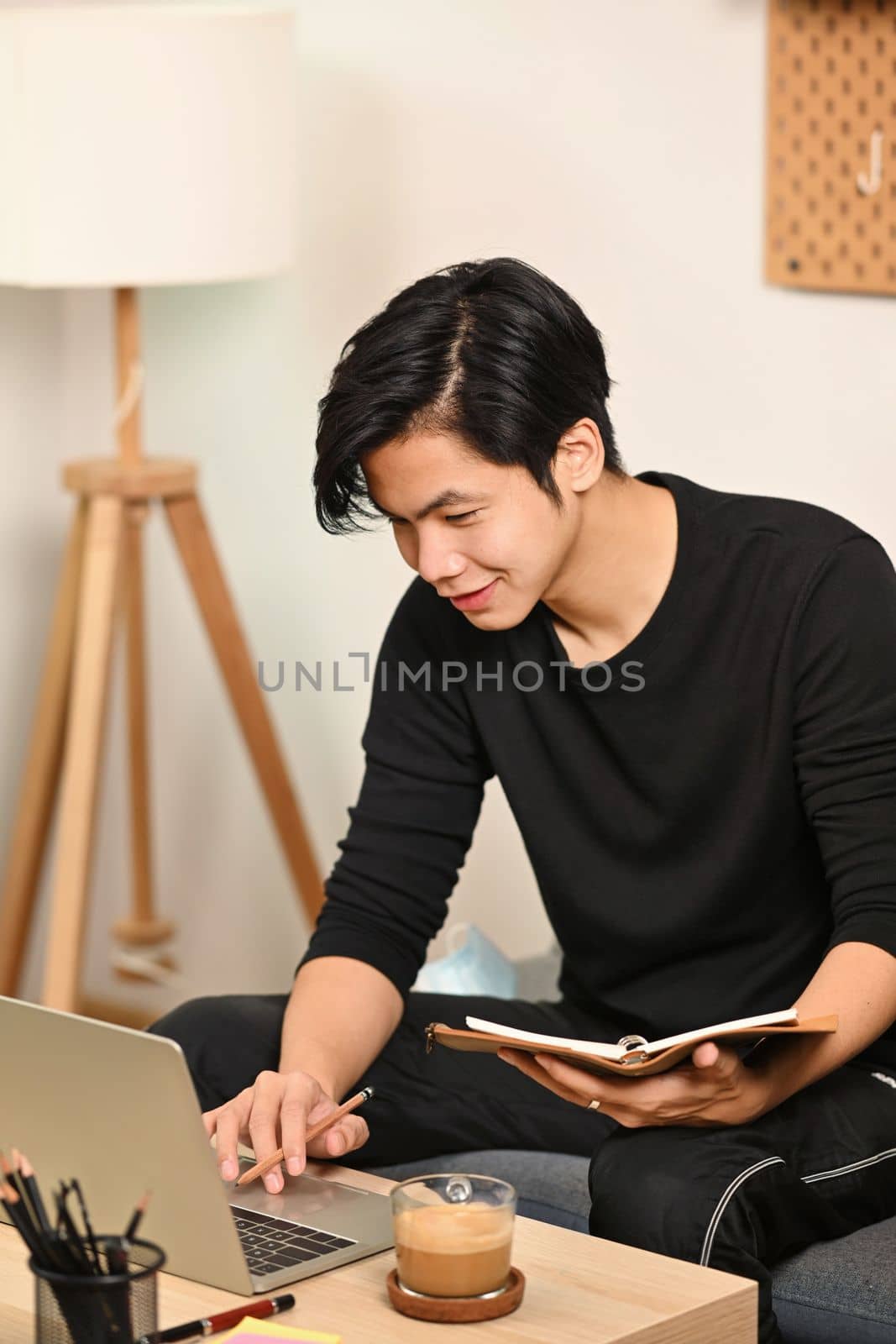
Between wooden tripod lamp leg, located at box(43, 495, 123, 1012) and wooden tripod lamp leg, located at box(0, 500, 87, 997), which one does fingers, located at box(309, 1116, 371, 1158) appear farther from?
Answer: wooden tripod lamp leg, located at box(0, 500, 87, 997)

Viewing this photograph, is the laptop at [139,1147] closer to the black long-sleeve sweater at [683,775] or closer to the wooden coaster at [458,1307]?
the wooden coaster at [458,1307]

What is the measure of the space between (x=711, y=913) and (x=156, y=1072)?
671mm

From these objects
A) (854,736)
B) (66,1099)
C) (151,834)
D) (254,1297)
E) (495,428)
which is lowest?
(151,834)

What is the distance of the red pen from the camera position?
1044 mm

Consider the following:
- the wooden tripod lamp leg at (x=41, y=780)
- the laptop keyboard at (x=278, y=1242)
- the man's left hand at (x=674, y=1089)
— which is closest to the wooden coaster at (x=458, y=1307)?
the laptop keyboard at (x=278, y=1242)

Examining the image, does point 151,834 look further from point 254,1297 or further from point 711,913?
point 254,1297

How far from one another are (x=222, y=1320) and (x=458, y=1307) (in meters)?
0.14

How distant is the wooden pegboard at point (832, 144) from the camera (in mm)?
2121

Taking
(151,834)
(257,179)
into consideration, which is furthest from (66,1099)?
(151,834)

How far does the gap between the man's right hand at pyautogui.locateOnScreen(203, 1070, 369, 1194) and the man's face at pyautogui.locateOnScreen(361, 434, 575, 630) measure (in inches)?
17.1

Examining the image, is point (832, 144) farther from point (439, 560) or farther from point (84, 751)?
point (84, 751)

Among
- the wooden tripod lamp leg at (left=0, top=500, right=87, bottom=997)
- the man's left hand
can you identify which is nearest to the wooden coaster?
the man's left hand

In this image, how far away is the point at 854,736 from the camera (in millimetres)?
1548

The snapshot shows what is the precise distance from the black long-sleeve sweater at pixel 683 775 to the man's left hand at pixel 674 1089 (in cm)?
16
